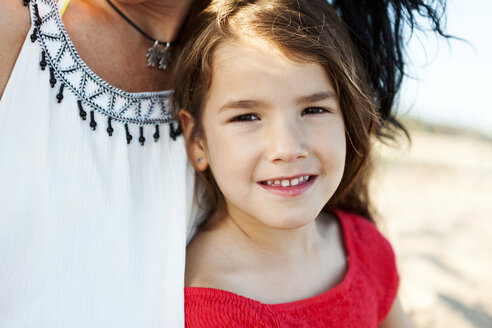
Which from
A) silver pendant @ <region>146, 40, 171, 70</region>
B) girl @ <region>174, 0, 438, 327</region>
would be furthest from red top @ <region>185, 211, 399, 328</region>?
silver pendant @ <region>146, 40, 171, 70</region>

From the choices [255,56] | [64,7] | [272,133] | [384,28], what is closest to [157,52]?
[64,7]

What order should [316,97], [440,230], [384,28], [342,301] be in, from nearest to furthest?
[316,97]
[342,301]
[384,28]
[440,230]

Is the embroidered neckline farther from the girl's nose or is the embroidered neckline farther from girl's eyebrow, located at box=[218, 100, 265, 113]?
the girl's nose

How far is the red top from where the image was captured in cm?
144

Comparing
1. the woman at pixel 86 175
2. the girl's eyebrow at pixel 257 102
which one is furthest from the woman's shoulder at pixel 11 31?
the girl's eyebrow at pixel 257 102

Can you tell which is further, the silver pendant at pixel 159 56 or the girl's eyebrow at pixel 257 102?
the silver pendant at pixel 159 56

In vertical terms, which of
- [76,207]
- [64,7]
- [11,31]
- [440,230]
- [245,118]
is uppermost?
[64,7]

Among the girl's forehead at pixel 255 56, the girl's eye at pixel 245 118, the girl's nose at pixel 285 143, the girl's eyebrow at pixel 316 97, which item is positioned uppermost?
the girl's forehead at pixel 255 56

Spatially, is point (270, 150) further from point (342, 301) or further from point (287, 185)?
point (342, 301)

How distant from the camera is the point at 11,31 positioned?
4.56 feet

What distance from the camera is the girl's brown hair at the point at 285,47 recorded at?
59.6 inches

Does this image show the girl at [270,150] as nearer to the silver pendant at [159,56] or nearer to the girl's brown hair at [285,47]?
the girl's brown hair at [285,47]

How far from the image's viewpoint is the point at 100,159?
1517 mm

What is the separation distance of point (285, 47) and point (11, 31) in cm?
77
